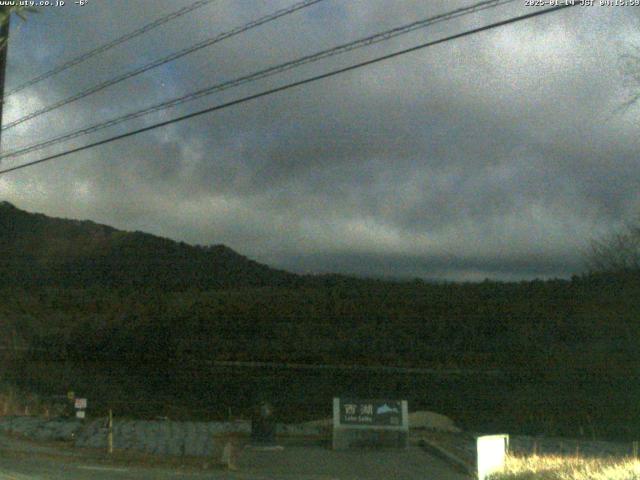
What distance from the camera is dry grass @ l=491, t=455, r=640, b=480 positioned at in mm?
10594

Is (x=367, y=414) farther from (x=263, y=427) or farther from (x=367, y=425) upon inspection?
Result: (x=263, y=427)

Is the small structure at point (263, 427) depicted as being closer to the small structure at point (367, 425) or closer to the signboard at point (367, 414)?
the small structure at point (367, 425)

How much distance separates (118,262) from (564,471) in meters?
84.8

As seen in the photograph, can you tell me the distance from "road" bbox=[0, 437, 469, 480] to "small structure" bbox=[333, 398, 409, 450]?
496 millimetres

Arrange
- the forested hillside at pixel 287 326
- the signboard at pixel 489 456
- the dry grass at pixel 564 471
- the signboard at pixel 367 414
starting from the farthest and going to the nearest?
the forested hillside at pixel 287 326 < the signboard at pixel 367 414 < the signboard at pixel 489 456 < the dry grass at pixel 564 471

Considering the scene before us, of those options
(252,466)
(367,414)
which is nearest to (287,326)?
(367,414)

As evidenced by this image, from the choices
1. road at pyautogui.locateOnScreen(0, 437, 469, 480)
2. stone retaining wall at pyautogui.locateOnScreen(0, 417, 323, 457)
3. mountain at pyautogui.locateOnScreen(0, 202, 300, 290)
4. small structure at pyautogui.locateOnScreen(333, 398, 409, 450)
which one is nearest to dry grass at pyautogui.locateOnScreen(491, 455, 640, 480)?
road at pyautogui.locateOnScreen(0, 437, 469, 480)

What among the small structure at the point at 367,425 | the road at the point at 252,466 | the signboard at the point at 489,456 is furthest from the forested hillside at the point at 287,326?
the signboard at the point at 489,456

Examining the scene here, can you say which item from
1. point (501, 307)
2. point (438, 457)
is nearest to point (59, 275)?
point (501, 307)

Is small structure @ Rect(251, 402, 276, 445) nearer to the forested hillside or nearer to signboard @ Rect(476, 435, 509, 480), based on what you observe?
signboard @ Rect(476, 435, 509, 480)

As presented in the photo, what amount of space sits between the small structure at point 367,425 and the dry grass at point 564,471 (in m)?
7.94

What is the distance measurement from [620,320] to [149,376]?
3421 centimetres

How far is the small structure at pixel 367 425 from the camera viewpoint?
2223 centimetres

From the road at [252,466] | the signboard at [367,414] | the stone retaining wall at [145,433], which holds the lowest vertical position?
the road at [252,466]
